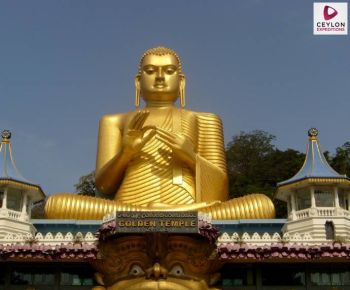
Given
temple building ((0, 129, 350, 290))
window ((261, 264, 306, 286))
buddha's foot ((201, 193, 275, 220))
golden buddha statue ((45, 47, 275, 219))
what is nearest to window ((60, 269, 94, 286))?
temple building ((0, 129, 350, 290))

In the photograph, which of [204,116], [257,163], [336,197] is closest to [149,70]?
[204,116]

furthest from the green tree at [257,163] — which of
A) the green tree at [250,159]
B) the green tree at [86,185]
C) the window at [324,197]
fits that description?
the window at [324,197]

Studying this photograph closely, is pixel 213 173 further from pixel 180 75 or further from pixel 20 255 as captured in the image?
pixel 20 255

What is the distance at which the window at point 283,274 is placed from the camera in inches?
503

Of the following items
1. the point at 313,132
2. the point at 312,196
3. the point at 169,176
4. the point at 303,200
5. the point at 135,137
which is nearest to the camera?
the point at 312,196

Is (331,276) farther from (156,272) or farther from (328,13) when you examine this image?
(328,13)

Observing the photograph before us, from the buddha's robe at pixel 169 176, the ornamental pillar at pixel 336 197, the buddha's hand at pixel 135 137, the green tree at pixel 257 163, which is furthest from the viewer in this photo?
the green tree at pixel 257 163

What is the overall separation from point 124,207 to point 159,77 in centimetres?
477

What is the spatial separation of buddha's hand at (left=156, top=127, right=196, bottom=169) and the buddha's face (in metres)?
2.11

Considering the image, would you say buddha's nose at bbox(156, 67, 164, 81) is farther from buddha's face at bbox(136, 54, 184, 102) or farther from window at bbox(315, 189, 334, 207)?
window at bbox(315, 189, 334, 207)

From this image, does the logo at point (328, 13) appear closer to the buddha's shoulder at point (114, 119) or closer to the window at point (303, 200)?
the window at point (303, 200)

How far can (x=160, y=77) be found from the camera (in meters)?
18.7

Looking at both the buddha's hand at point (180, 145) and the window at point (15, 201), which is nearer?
the window at point (15, 201)

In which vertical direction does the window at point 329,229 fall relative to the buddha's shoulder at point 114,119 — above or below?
below
